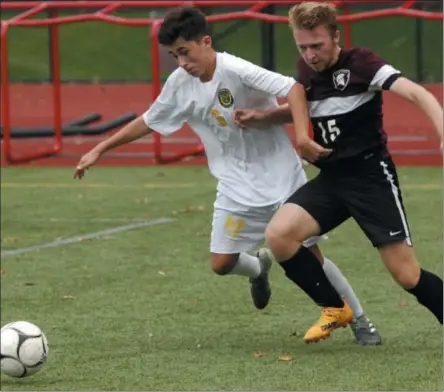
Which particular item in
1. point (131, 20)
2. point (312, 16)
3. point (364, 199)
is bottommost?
point (131, 20)

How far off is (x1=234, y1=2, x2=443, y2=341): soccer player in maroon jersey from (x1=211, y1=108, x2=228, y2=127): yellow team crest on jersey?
1.88ft

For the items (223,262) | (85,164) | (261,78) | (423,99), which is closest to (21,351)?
(85,164)

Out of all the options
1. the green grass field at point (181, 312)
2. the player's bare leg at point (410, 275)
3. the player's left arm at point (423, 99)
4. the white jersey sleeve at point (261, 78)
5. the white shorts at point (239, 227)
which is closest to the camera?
the player's left arm at point (423, 99)

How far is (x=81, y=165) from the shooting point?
258 inches

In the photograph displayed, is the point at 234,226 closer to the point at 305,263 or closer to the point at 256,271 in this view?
the point at 256,271

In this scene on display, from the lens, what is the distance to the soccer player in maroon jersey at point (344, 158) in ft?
19.6

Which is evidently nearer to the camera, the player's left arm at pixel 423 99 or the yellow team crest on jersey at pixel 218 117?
the player's left arm at pixel 423 99

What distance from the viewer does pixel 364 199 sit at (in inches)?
242

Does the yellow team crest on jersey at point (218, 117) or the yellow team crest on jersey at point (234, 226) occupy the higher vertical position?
the yellow team crest on jersey at point (218, 117)

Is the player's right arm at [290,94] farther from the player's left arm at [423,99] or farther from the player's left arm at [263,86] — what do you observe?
the player's left arm at [423,99]

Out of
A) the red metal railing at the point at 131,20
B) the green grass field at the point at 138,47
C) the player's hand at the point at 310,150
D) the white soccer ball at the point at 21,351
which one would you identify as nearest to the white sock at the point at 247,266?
the player's hand at the point at 310,150

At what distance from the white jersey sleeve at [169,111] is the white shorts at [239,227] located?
0.46 metres

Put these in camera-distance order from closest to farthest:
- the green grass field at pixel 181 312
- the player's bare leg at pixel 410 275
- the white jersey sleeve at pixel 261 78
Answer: the green grass field at pixel 181 312
the player's bare leg at pixel 410 275
the white jersey sleeve at pixel 261 78

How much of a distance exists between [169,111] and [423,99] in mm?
1626
